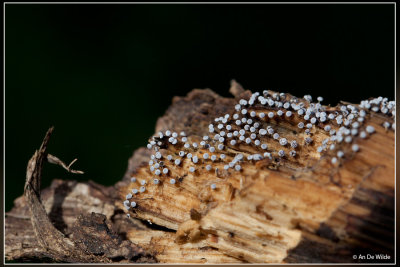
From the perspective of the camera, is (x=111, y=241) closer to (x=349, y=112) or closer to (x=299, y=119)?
(x=299, y=119)

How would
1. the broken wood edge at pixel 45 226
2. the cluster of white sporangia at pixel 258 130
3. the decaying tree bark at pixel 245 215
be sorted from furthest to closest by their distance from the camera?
the broken wood edge at pixel 45 226, the cluster of white sporangia at pixel 258 130, the decaying tree bark at pixel 245 215

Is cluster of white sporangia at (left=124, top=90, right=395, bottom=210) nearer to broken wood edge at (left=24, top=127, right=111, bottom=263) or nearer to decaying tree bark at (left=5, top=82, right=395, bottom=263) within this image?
decaying tree bark at (left=5, top=82, right=395, bottom=263)

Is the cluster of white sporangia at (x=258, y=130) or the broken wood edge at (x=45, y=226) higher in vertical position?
the cluster of white sporangia at (x=258, y=130)

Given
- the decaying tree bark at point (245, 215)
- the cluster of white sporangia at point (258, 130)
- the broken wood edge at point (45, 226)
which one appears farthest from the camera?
the broken wood edge at point (45, 226)

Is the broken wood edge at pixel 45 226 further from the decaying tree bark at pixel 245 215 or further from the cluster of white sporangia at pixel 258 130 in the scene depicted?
the cluster of white sporangia at pixel 258 130

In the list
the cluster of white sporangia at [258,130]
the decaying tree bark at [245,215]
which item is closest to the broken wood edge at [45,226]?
the decaying tree bark at [245,215]

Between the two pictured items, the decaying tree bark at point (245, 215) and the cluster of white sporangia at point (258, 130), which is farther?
the cluster of white sporangia at point (258, 130)
